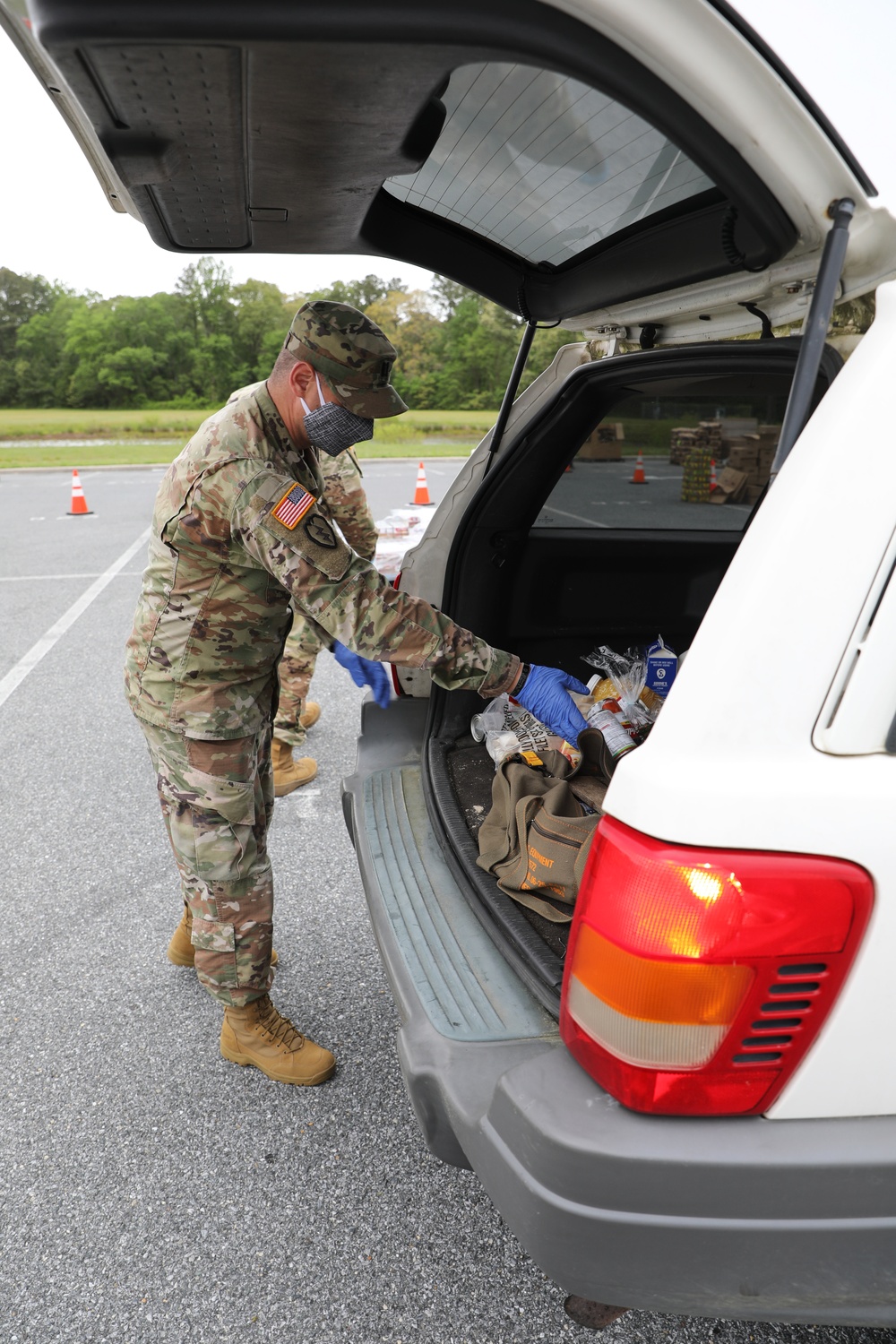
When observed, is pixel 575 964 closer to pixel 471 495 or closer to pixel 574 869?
pixel 574 869

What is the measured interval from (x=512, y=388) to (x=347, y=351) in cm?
83

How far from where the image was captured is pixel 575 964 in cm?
128

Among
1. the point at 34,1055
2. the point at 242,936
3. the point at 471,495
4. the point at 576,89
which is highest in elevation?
the point at 576,89

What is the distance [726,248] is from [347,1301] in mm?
2080

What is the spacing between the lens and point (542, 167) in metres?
1.82

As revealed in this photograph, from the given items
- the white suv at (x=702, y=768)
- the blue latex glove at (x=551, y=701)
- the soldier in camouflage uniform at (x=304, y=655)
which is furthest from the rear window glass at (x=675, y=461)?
the soldier in camouflage uniform at (x=304, y=655)

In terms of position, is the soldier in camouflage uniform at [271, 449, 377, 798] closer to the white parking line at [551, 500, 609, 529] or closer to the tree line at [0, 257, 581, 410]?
the white parking line at [551, 500, 609, 529]

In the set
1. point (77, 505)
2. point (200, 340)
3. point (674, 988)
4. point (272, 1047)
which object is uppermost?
point (200, 340)

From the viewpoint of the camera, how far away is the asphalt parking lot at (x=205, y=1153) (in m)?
1.71

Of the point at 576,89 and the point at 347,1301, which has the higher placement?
the point at 576,89

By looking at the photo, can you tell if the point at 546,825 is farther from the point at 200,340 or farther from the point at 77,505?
the point at 200,340

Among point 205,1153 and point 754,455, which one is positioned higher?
point 754,455

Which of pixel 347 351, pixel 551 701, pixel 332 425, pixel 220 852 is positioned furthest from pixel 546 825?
pixel 347 351

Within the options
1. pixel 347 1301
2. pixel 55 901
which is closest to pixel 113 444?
pixel 55 901
